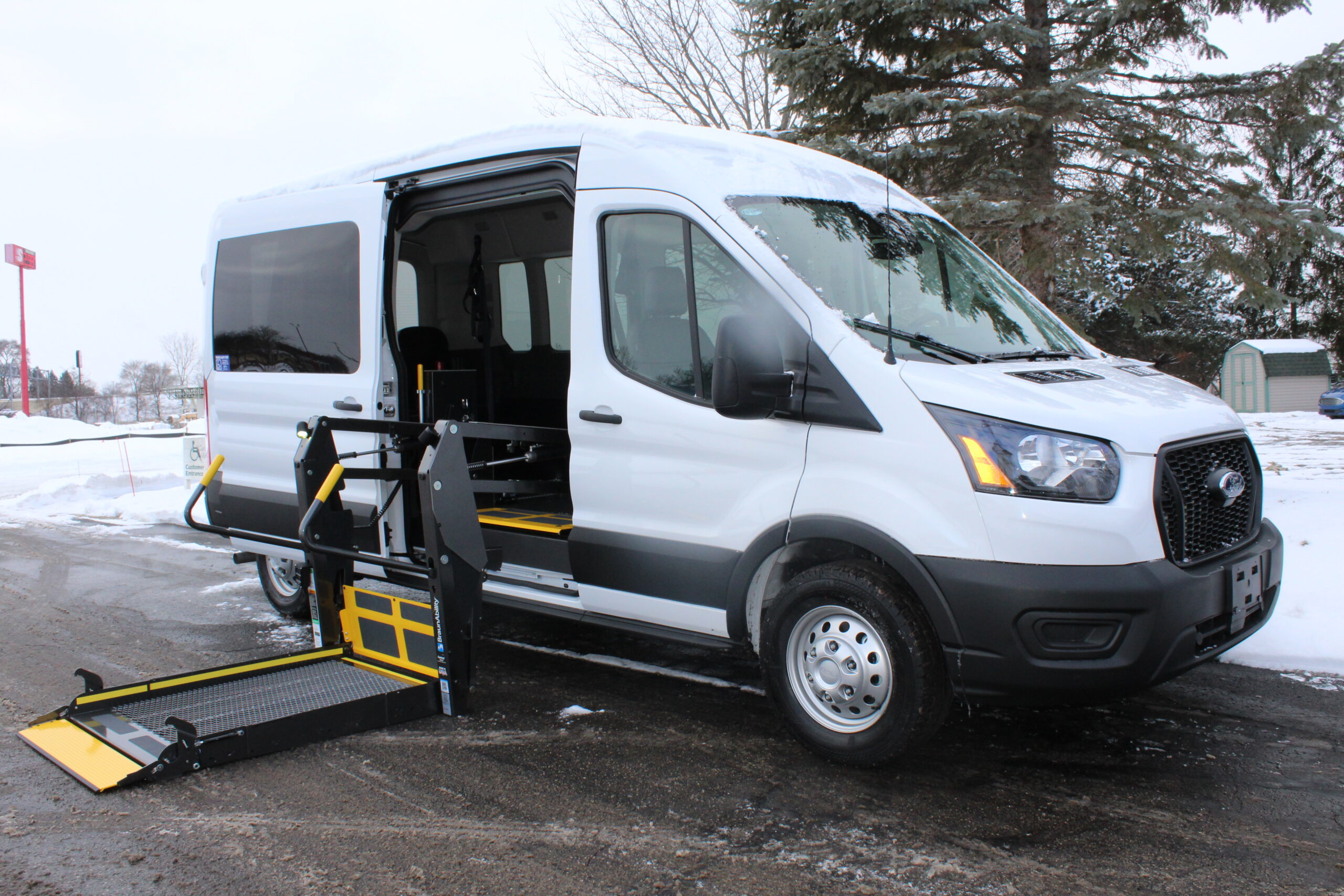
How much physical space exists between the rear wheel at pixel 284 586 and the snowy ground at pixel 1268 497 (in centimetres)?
120

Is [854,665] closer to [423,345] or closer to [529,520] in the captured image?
[529,520]

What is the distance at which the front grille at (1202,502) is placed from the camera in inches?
126

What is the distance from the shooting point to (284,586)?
623 centimetres

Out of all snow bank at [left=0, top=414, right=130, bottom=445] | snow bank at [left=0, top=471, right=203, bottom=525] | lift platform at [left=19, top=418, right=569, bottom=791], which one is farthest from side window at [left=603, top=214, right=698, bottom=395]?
snow bank at [left=0, top=414, right=130, bottom=445]

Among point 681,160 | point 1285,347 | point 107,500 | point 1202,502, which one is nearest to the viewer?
point 1202,502

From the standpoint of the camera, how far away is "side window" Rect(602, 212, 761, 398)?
12.7 ft

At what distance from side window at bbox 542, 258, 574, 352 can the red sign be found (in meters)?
38.6

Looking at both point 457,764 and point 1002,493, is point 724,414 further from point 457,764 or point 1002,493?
point 457,764

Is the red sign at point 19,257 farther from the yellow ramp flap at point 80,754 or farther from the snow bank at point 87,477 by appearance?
the yellow ramp flap at point 80,754

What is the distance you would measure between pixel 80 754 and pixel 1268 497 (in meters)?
9.41

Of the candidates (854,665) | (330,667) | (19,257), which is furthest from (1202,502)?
(19,257)

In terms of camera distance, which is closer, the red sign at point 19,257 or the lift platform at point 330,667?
the lift platform at point 330,667

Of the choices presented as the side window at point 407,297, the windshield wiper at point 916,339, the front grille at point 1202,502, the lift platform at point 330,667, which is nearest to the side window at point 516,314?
the side window at point 407,297

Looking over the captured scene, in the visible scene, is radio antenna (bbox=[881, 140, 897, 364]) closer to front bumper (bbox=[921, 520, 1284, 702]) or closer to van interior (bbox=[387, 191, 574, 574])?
front bumper (bbox=[921, 520, 1284, 702])
